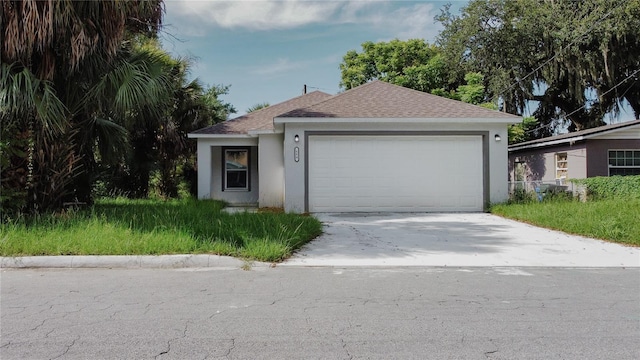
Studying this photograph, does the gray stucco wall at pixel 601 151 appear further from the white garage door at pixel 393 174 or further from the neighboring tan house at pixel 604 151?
the white garage door at pixel 393 174

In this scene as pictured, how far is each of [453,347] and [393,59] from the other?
91.4ft

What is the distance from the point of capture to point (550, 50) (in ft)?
83.3

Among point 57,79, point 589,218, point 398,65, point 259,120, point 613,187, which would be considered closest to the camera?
point 57,79

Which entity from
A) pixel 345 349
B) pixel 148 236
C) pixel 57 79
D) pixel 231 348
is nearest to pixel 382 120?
pixel 148 236

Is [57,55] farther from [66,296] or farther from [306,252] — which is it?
[306,252]

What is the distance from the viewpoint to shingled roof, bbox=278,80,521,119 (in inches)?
496

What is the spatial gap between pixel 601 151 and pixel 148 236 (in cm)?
1703

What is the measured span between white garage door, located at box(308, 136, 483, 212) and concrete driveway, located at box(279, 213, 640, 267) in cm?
218

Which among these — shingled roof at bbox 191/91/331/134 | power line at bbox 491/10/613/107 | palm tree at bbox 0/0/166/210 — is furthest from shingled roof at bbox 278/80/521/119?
power line at bbox 491/10/613/107

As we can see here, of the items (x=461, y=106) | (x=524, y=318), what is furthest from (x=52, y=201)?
(x=461, y=106)

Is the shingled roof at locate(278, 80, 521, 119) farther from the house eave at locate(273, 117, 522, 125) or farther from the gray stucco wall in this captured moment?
the gray stucco wall

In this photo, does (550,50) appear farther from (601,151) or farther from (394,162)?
(394,162)

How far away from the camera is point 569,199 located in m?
13.2

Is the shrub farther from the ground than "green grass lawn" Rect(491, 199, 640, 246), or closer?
farther from the ground
